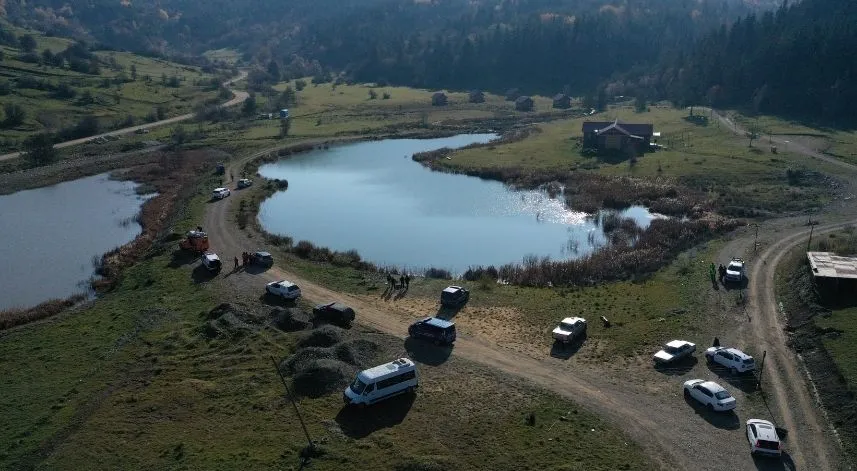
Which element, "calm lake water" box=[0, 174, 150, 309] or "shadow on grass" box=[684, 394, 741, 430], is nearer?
"shadow on grass" box=[684, 394, 741, 430]

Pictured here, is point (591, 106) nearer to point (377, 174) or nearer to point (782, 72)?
point (782, 72)

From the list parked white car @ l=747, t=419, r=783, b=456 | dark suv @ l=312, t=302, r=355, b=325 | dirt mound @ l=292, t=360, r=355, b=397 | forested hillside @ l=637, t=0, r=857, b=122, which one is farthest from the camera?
forested hillside @ l=637, t=0, r=857, b=122

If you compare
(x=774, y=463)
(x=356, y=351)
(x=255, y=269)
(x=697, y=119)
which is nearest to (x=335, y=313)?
(x=356, y=351)

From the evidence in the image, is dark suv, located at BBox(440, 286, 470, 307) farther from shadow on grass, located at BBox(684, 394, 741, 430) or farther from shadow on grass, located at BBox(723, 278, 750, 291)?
shadow on grass, located at BBox(723, 278, 750, 291)

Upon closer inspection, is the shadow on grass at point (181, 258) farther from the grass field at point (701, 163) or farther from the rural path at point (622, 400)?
the grass field at point (701, 163)

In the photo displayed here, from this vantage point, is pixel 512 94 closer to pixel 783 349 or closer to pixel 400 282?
pixel 400 282

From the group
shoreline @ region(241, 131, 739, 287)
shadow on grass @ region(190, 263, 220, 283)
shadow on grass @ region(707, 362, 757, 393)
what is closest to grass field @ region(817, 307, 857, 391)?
shadow on grass @ region(707, 362, 757, 393)

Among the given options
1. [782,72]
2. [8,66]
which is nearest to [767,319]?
[782,72]
